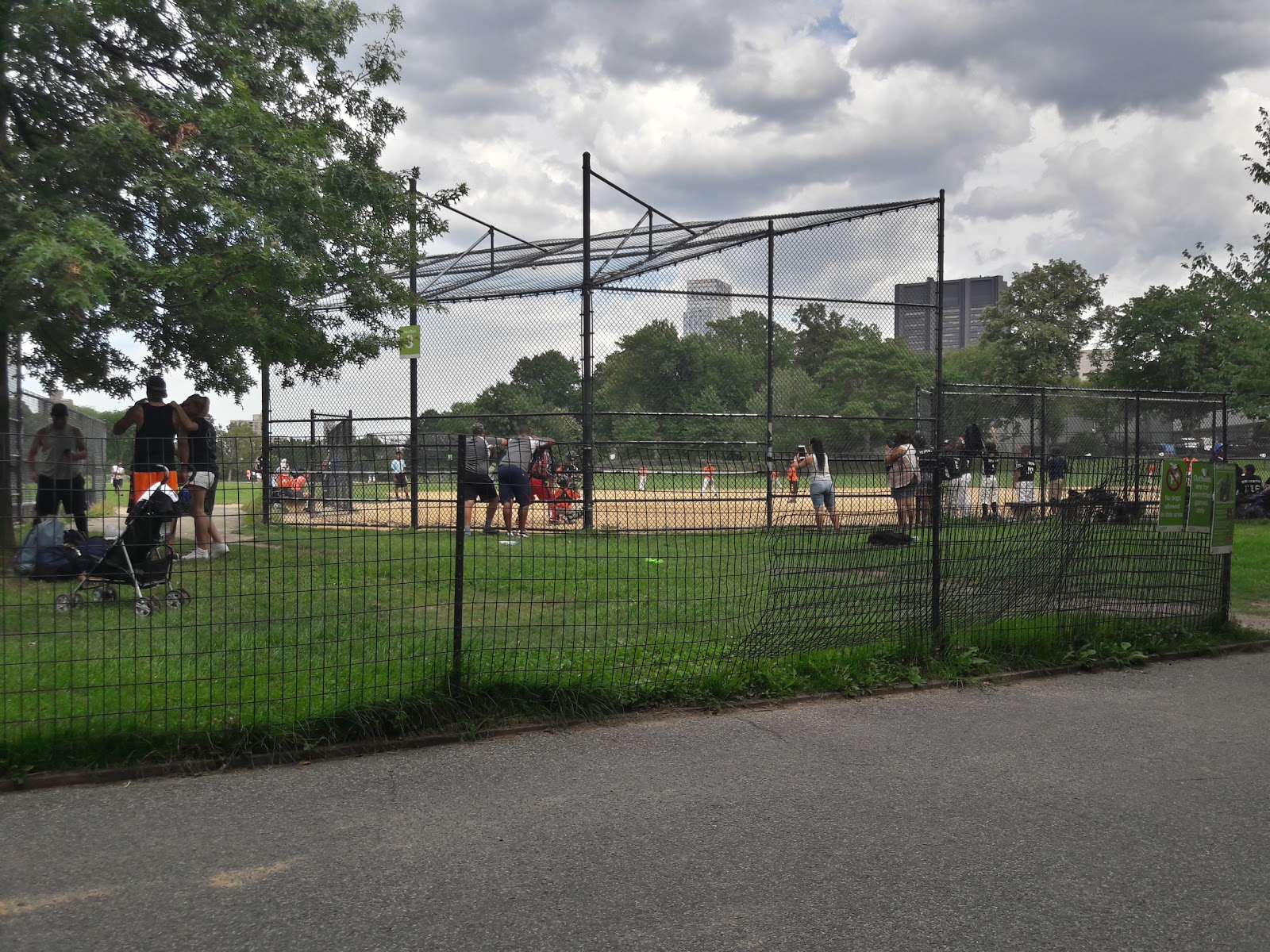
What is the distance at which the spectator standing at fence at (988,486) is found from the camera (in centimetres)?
776

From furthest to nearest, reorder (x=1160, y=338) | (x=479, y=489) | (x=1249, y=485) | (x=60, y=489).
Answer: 1. (x=1160, y=338)
2. (x=1249, y=485)
3. (x=479, y=489)
4. (x=60, y=489)

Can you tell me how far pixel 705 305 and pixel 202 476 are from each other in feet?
23.0

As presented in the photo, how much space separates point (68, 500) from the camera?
17.8 feet

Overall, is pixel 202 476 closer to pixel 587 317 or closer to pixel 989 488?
pixel 587 317

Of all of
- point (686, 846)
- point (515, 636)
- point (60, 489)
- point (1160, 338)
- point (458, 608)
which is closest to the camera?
point (686, 846)

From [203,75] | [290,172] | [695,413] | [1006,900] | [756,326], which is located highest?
[203,75]

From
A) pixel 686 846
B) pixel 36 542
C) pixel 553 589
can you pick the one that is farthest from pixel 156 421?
pixel 686 846

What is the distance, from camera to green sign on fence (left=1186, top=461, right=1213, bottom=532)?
307 inches

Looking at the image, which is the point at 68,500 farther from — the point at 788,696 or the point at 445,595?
the point at 788,696

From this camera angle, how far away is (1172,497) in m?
7.86

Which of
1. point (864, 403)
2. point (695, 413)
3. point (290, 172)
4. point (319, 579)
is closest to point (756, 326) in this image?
point (695, 413)

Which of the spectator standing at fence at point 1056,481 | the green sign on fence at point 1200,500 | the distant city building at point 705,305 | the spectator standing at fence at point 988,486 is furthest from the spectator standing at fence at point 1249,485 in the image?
the green sign on fence at point 1200,500

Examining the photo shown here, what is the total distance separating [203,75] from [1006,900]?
11573 millimetres

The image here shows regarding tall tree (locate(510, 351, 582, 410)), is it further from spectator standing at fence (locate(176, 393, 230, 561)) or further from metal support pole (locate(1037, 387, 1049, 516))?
metal support pole (locate(1037, 387, 1049, 516))
